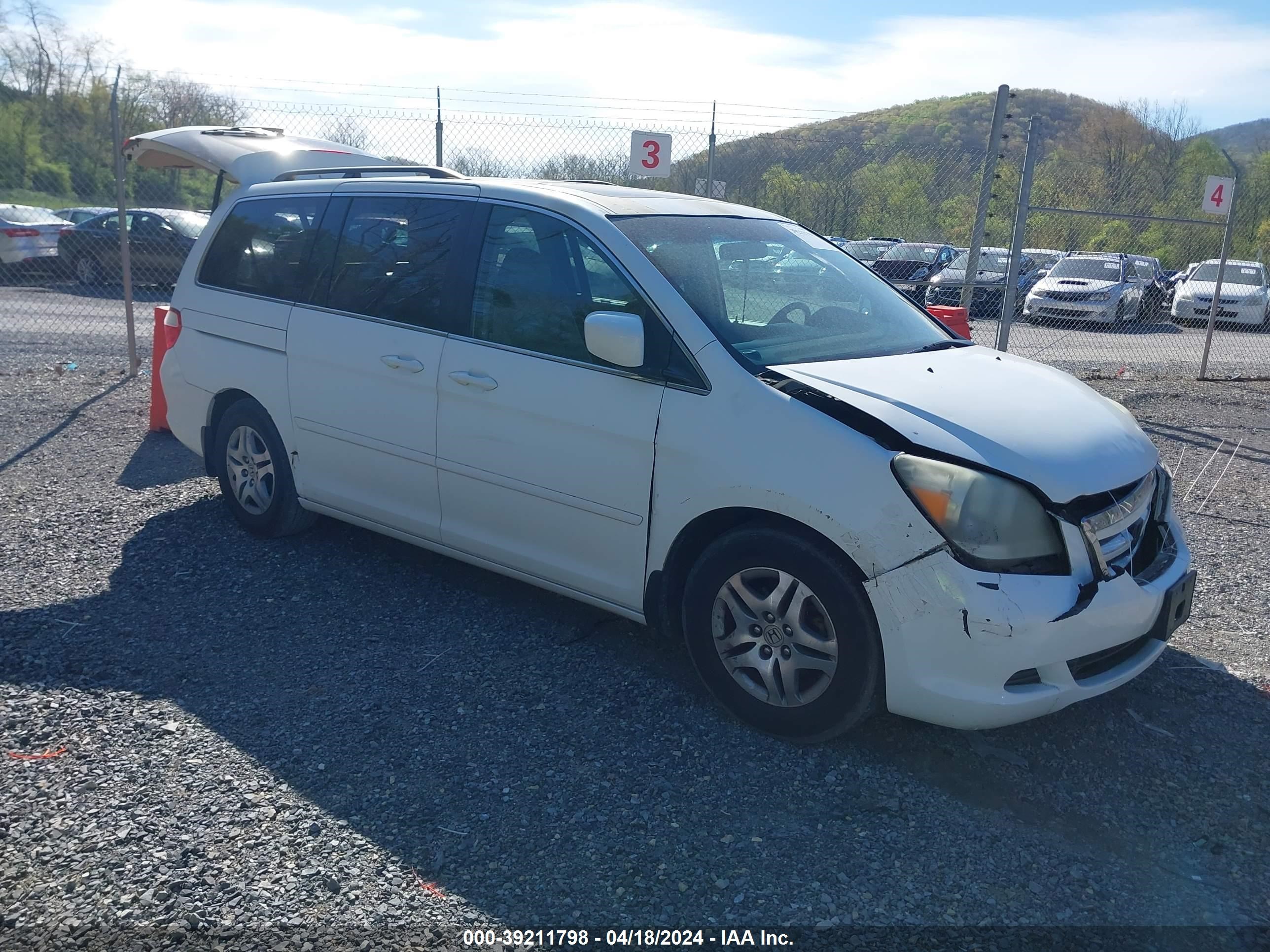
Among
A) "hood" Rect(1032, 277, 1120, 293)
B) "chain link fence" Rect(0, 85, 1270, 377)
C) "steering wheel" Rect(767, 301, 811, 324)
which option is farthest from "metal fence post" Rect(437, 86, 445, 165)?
"hood" Rect(1032, 277, 1120, 293)

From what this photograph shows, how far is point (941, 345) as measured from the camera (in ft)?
14.7

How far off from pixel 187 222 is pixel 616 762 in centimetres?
1852

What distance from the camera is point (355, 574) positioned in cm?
519

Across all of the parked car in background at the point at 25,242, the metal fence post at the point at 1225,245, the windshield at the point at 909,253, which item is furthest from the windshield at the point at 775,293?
the parked car in background at the point at 25,242

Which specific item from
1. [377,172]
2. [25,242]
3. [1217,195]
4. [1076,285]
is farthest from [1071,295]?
[25,242]

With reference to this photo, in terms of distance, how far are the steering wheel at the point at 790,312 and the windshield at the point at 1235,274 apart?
64.9ft

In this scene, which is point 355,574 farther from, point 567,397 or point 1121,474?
point 1121,474

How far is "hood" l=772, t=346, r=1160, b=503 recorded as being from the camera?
338 centimetres

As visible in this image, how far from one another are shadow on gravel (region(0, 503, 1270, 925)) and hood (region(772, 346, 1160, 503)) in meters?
0.98

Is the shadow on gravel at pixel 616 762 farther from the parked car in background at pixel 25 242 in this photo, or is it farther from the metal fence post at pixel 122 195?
the parked car in background at pixel 25 242

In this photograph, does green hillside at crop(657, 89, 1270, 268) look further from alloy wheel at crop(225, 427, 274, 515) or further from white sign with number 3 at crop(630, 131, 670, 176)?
alloy wheel at crop(225, 427, 274, 515)

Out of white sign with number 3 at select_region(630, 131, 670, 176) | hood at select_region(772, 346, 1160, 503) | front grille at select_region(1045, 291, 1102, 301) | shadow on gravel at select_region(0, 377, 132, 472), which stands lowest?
shadow on gravel at select_region(0, 377, 132, 472)

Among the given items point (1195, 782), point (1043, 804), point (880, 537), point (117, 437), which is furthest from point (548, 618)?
A: point (117, 437)

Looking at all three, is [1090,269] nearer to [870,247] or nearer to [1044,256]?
[1044,256]
